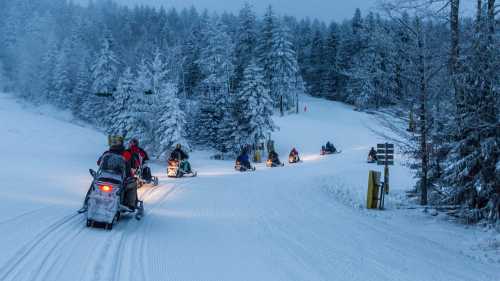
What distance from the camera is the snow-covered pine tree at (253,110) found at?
42344mm

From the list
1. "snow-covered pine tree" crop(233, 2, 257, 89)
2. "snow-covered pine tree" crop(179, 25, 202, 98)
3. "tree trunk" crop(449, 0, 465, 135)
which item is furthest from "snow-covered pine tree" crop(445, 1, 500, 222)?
"snow-covered pine tree" crop(179, 25, 202, 98)

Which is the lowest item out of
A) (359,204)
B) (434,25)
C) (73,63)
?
(359,204)

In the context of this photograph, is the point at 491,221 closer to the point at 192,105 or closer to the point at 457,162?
the point at 457,162

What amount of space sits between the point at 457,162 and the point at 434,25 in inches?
156

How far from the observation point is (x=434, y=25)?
1170cm

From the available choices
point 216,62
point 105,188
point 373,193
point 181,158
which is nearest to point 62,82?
point 216,62

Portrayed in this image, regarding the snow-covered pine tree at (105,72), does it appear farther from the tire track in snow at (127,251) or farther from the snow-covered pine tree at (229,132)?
the tire track in snow at (127,251)

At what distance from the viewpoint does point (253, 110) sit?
42375 mm

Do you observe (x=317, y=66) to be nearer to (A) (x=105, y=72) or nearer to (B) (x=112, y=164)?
(A) (x=105, y=72)

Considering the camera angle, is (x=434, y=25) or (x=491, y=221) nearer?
(x=491, y=221)

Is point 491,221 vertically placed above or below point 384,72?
below

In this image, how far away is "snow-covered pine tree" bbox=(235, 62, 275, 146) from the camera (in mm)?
42344

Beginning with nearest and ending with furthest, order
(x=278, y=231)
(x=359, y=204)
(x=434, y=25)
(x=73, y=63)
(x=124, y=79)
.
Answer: (x=278, y=231) < (x=434, y=25) < (x=359, y=204) < (x=124, y=79) < (x=73, y=63)

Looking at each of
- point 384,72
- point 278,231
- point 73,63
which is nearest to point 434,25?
point 384,72
